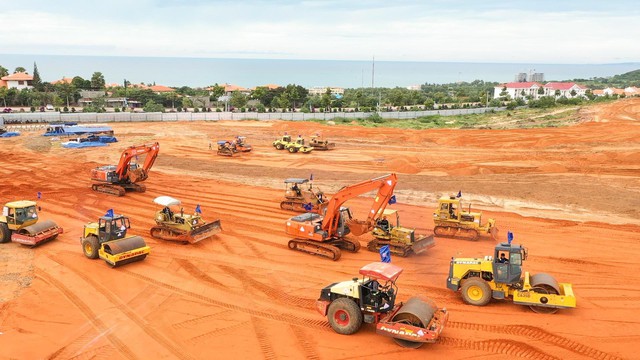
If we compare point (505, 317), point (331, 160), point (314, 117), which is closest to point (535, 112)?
point (314, 117)

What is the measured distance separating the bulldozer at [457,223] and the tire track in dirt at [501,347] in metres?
8.80

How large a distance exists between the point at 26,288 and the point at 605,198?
2925cm

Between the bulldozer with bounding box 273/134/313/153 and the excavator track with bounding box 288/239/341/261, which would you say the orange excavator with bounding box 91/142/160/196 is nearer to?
the excavator track with bounding box 288/239/341/261

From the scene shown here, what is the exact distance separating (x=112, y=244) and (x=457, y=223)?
14259 millimetres

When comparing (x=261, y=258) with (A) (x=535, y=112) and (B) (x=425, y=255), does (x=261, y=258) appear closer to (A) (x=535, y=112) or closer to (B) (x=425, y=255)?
(B) (x=425, y=255)

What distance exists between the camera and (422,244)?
19922 millimetres

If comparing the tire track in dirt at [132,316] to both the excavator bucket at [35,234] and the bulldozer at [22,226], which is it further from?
the bulldozer at [22,226]

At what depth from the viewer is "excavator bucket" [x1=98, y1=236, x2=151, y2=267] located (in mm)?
18500

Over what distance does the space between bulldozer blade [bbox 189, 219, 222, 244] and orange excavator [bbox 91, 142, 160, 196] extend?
34.1 feet

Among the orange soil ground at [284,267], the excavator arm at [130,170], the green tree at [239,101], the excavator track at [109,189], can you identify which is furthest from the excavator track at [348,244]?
the green tree at [239,101]

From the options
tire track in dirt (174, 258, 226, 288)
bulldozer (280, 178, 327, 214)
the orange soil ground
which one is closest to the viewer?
the orange soil ground

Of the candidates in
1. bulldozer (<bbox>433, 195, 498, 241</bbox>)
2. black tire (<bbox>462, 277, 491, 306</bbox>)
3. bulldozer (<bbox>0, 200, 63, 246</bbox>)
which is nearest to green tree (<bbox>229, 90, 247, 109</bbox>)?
bulldozer (<bbox>0, 200, 63, 246</bbox>)

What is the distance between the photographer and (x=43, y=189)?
1252 inches

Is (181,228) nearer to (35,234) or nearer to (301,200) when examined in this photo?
(35,234)
